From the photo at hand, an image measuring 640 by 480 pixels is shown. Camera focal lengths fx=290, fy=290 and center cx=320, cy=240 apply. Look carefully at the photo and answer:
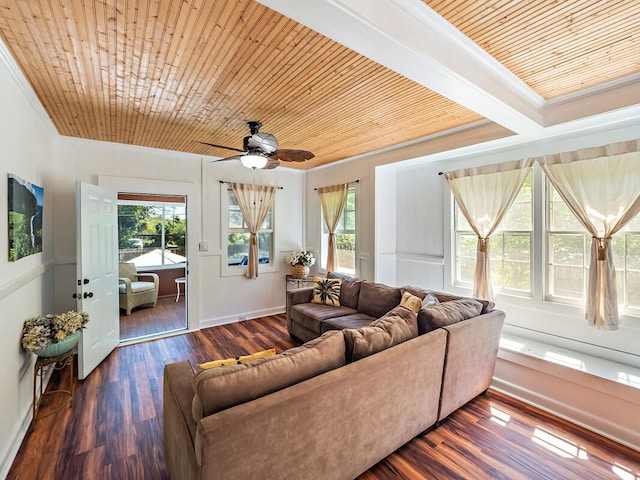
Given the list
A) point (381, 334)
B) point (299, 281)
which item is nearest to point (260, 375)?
point (381, 334)

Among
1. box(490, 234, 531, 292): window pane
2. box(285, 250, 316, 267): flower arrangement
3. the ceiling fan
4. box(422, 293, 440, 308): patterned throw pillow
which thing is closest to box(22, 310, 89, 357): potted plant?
the ceiling fan

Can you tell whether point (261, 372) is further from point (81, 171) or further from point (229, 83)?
point (81, 171)

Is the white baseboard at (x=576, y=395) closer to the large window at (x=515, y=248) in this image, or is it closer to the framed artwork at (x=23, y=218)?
the large window at (x=515, y=248)

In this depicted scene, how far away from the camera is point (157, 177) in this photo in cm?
408

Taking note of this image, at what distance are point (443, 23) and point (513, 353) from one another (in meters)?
2.75

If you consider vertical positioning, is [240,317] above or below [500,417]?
above

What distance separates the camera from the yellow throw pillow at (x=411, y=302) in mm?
3026

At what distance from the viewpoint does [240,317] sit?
482 cm

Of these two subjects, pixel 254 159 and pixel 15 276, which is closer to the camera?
pixel 15 276

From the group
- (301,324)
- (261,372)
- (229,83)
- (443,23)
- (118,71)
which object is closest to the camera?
(261,372)

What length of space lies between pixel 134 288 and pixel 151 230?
1.69 metres

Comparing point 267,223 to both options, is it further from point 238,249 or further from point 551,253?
point 551,253

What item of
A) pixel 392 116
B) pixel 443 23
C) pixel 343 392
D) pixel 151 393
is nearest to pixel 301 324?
pixel 151 393

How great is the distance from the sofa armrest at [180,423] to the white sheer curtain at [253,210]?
3.02 m
